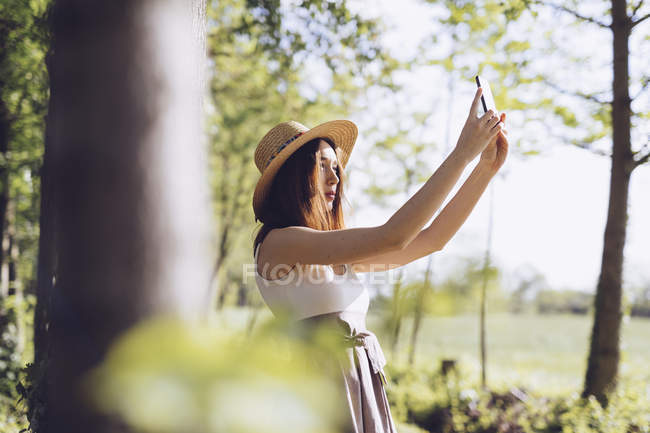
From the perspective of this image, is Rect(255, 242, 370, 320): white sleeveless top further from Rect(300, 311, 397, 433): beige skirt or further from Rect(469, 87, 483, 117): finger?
Rect(469, 87, 483, 117): finger

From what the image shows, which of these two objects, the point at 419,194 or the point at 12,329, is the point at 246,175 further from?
the point at 419,194

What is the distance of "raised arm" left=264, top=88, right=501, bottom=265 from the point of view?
5.10 feet

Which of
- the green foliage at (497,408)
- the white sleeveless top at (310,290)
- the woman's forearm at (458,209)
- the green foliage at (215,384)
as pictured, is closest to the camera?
the green foliage at (215,384)

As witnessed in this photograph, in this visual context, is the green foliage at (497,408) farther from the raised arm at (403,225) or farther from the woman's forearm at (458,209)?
the raised arm at (403,225)

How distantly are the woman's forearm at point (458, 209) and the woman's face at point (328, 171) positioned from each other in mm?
532

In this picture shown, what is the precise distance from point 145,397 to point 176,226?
0.27m

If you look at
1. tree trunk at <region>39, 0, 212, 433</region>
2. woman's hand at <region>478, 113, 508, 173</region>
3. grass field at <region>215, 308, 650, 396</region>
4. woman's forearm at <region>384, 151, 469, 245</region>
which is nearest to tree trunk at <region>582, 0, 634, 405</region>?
grass field at <region>215, 308, 650, 396</region>

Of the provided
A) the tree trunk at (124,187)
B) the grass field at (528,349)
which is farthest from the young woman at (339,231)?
the grass field at (528,349)

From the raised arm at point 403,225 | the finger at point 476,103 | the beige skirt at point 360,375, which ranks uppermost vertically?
the finger at point 476,103

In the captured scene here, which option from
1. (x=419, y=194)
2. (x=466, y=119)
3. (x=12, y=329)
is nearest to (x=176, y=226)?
(x=419, y=194)

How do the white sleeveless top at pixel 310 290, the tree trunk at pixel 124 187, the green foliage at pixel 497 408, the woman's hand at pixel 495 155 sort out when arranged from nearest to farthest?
the tree trunk at pixel 124 187, the white sleeveless top at pixel 310 290, the woman's hand at pixel 495 155, the green foliage at pixel 497 408

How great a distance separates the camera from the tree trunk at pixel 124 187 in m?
0.74

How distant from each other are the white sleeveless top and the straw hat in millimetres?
298

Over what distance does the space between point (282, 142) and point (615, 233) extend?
506 centimetres
